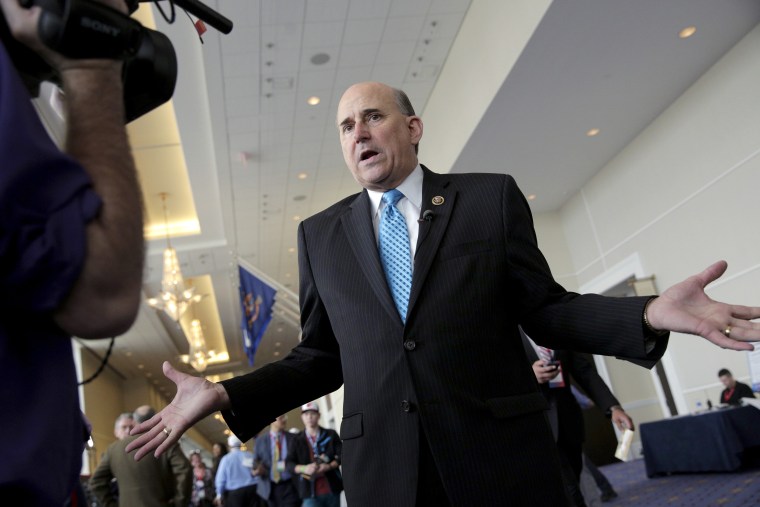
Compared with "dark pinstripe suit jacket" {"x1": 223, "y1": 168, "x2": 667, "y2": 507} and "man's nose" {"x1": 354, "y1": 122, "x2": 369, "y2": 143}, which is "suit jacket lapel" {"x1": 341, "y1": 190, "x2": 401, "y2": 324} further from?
"man's nose" {"x1": 354, "y1": 122, "x2": 369, "y2": 143}

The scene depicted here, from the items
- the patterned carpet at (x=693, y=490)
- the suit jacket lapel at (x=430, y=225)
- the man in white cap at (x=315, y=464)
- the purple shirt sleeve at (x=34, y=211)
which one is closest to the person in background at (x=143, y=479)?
the man in white cap at (x=315, y=464)

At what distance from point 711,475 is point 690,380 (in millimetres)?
2600

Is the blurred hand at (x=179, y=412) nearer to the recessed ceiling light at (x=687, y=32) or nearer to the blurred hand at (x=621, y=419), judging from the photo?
the blurred hand at (x=621, y=419)

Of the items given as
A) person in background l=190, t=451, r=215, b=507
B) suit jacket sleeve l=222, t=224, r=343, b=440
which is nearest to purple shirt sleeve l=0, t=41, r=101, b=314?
suit jacket sleeve l=222, t=224, r=343, b=440

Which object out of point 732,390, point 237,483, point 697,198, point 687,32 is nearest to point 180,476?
point 237,483

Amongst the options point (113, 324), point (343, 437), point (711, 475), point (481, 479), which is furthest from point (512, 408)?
point (711, 475)

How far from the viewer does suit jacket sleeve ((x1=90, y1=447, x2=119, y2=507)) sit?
5.75 m

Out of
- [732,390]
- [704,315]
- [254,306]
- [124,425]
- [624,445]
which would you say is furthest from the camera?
[254,306]

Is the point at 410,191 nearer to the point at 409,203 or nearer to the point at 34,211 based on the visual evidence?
the point at 409,203

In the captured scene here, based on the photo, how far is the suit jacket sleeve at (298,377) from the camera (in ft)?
4.92

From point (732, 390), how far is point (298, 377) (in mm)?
8344

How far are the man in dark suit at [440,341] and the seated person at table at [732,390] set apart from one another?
7.99 meters

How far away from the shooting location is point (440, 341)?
145 centimetres

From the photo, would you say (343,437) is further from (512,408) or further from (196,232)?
(196,232)
